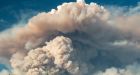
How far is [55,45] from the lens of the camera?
212ft

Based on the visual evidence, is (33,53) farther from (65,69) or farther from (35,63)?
(65,69)

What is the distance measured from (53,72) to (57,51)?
443cm

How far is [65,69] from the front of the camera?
211ft

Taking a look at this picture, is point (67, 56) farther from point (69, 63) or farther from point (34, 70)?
point (34, 70)

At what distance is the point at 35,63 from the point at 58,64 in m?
4.51

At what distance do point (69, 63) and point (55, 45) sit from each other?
497cm

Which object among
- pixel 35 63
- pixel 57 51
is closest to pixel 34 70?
pixel 35 63

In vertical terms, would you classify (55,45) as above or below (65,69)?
above

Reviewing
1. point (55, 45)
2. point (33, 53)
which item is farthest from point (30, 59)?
point (55, 45)

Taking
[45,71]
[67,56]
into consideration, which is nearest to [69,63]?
[67,56]

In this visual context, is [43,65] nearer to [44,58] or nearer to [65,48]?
[44,58]

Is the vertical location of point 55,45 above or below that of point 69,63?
above

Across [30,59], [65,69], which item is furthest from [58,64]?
[30,59]

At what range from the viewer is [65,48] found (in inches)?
2446
